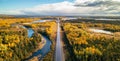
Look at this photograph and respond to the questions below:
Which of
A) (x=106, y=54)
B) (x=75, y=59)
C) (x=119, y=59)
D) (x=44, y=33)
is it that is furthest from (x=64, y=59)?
(x=44, y=33)

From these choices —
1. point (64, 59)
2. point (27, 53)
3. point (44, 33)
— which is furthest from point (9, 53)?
point (44, 33)

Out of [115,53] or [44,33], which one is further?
[44,33]

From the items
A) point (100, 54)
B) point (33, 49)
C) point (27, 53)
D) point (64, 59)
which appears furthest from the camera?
point (33, 49)

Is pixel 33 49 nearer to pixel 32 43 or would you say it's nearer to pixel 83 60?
pixel 32 43

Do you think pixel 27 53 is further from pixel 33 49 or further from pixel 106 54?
pixel 106 54

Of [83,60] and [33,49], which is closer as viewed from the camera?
[83,60]

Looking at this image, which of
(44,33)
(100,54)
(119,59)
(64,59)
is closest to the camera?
(119,59)

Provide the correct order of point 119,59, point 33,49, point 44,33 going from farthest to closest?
point 44,33 < point 33,49 < point 119,59

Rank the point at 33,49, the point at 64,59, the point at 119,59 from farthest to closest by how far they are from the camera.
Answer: the point at 33,49 → the point at 64,59 → the point at 119,59
